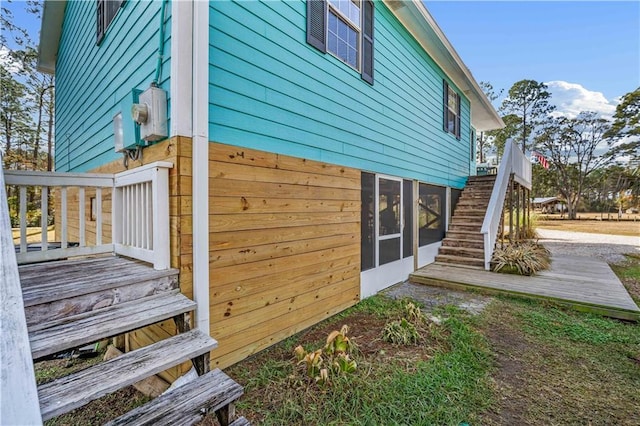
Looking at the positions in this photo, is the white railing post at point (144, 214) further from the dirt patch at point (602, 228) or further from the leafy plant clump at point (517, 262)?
the dirt patch at point (602, 228)

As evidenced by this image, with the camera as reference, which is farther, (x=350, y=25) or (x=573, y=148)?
(x=573, y=148)

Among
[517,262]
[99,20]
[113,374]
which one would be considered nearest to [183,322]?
[113,374]

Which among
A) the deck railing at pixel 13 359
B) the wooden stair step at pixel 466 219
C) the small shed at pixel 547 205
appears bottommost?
the deck railing at pixel 13 359

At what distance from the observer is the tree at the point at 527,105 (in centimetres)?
2272

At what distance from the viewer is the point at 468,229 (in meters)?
6.96

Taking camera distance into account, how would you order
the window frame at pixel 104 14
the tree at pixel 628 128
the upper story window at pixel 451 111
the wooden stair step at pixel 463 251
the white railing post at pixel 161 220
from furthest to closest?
the tree at pixel 628 128, the upper story window at pixel 451 111, the wooden stair step at pixel 463 251, the window frame at pixel 104 14, the white railing post at pixel 161 220

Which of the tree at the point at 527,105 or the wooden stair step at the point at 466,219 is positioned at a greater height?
the tree at the point at 527,105

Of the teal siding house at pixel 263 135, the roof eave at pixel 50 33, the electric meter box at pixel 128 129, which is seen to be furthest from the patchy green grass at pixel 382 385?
the roof eave at pixel 50 33

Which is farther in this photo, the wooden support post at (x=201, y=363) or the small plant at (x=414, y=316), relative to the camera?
the small plant at (x=414, y=316)

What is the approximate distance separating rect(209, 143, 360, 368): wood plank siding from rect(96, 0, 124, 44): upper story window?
258 centimetres

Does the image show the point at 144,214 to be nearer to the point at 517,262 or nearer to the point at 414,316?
the point at 414,316

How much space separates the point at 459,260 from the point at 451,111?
13.4 feet

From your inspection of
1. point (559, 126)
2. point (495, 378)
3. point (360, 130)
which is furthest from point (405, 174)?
point (559, 126)

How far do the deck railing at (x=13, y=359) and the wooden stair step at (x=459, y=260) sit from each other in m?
6.67
